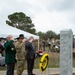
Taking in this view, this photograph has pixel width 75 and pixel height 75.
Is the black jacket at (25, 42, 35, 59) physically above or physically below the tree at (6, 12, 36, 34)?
below

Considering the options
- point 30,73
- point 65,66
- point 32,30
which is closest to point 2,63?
point 30,73

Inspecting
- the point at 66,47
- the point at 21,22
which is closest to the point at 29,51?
the point at 66,47

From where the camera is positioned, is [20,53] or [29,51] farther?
[29,51]

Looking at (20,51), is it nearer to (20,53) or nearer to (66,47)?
(20,53)

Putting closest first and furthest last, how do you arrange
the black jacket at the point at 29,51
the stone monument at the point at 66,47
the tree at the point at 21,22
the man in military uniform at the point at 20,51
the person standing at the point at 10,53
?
the stone monument at the point at 66,47 < the person standing at the point at 10,53 < the man in military uniform at the point at 20,51 < the black jacket at the point at 29,51 < the tree at the point at 21,22

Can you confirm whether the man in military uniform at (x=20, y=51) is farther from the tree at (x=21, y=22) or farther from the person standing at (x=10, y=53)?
the tree at (x=21, y=22)

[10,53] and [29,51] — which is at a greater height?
[29,51]

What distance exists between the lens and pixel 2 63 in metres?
16.8

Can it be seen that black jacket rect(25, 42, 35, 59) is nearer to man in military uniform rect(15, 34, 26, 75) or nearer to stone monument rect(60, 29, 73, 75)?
man in military uniform rect(15, 34, 26, 75)

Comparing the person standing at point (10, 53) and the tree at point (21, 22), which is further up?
the tree at point (21, 22)

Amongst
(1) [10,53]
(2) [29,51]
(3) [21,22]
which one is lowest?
(1) [10,53]

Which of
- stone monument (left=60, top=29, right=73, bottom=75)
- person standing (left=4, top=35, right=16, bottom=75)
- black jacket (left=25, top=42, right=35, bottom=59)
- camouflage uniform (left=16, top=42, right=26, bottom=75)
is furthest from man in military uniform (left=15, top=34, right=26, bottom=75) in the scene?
stone monument (left=60, top=29, right=73, bottom=75)

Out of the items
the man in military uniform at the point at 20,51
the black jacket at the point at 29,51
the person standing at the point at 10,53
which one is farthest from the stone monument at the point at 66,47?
the black jacket at the point at 29,51

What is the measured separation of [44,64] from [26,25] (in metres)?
71.9
